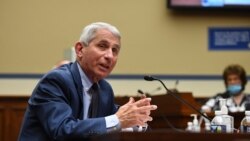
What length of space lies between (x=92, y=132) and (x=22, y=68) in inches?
203

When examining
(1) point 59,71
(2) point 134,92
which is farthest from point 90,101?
(2) point 134,92

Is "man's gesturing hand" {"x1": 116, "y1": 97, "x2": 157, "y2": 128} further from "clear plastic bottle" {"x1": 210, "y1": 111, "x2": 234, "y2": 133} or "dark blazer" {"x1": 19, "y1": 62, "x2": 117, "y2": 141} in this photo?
"clear plastic bottle" {"x1": 210, "y1": 111, "x2": 234, "y2": 133}

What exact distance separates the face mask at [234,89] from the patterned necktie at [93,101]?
12.5 ft

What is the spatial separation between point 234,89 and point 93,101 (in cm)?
393

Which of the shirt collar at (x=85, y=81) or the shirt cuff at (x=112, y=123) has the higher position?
the shirt collar at (x=85, y=81)

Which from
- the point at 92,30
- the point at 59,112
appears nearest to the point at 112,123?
the point at 59,112

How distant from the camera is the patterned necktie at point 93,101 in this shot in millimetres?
2967

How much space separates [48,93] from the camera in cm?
277

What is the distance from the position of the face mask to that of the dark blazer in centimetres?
392

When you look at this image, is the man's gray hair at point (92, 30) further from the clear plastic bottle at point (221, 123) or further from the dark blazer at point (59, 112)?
the clear plastic bottle at point (221, 123)

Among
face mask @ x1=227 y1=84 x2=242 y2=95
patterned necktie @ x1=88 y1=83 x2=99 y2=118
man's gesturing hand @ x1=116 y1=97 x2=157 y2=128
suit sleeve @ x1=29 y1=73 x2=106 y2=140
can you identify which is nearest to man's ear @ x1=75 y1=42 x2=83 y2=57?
patterned necktie @ x1=88 y1=83 x2=99 y2=118

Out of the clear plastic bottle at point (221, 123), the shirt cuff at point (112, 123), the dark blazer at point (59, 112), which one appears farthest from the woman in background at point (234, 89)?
the shirt cuff at point (112, 123)

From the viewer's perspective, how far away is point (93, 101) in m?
2.99

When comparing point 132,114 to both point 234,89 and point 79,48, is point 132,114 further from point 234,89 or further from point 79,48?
point 234,89
